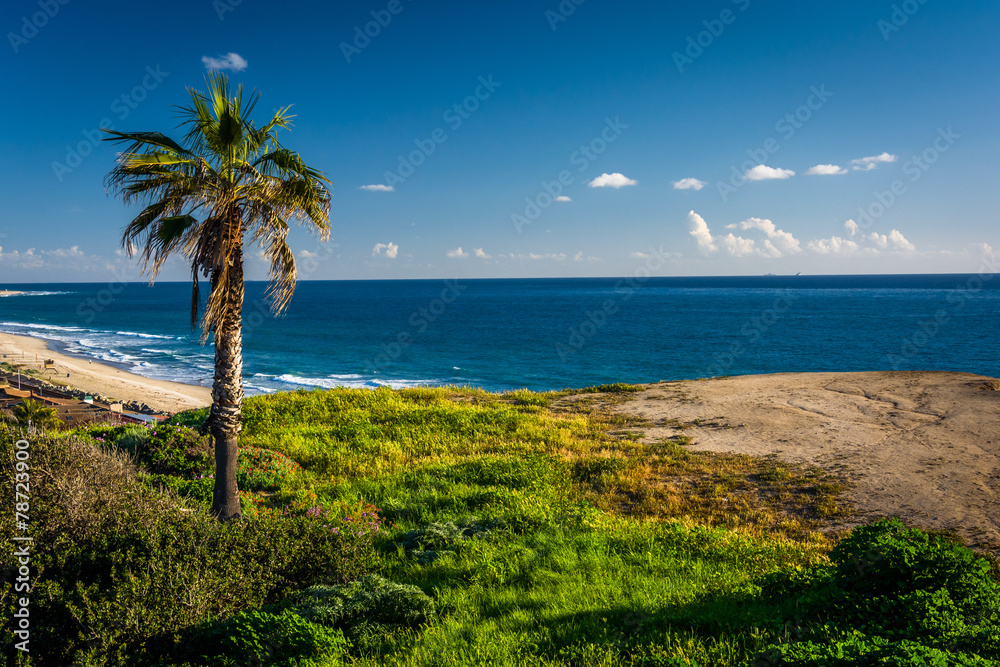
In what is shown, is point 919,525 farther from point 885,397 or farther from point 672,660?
point 885,397

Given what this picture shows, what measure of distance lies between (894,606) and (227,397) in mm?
9658

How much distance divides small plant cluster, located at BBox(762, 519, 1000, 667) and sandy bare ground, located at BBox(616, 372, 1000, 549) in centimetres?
490

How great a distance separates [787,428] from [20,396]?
38035 mm

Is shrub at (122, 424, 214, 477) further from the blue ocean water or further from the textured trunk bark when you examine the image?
the blue ocean water

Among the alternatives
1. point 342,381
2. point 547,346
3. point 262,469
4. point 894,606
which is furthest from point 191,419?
point 547,346

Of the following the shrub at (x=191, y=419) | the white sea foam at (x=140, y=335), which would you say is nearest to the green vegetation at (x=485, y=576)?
the shrub at (x=191, y=419)

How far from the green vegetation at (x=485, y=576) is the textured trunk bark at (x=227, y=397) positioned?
1.20 meters

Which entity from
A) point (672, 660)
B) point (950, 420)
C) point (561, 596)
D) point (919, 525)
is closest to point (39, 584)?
point (561, 596)

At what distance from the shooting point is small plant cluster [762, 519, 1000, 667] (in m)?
4.05

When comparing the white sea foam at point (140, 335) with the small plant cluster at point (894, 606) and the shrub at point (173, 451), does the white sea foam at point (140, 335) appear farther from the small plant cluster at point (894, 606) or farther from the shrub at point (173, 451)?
the small plant cluster at point (894, 606)

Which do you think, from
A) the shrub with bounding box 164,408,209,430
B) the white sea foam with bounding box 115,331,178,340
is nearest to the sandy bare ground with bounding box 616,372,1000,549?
the shrub with bounding box 164,408,209,430

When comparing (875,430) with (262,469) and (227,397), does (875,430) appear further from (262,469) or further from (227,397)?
(227,397)

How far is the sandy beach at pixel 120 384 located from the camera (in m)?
38.8

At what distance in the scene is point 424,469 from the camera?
13.6 m
